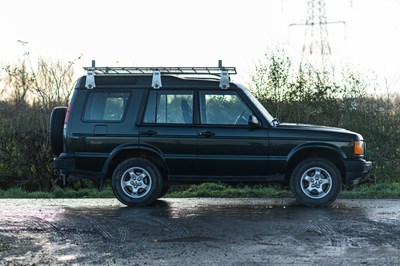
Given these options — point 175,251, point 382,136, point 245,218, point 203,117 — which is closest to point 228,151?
point 203,117

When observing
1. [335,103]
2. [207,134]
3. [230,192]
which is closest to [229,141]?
[207,134]

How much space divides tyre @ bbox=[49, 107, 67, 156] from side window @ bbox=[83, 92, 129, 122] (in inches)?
26.4

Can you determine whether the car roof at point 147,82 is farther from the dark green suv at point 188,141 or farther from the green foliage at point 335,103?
the green foliage at point 335,103

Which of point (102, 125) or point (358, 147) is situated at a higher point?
point (102, 125)

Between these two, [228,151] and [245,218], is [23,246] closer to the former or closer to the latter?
[245,218]

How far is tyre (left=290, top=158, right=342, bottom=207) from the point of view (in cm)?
1123

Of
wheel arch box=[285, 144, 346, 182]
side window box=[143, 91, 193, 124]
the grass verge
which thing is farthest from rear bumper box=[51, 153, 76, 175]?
wheel arch box=[285, 144, 346, 182]

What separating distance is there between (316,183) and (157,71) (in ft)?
10.3

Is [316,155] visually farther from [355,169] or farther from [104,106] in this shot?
[104,106]

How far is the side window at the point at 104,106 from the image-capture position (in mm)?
11422

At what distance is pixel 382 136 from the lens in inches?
643

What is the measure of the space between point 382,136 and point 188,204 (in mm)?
6413

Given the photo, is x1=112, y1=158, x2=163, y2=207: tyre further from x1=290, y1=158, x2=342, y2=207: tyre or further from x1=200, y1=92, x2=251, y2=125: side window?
x1=290, y1=158, x2=342, y2=207: tyre

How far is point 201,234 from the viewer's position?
8609mm
